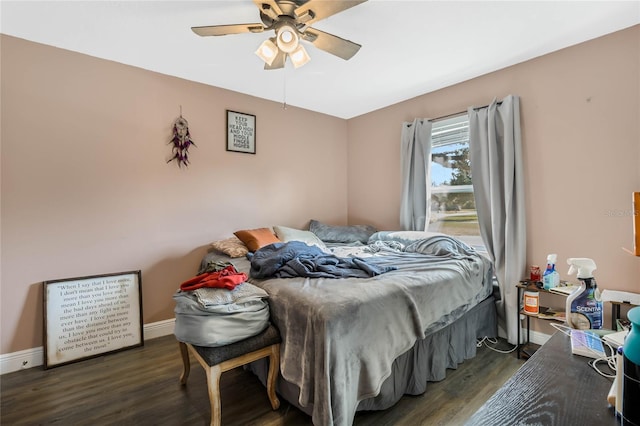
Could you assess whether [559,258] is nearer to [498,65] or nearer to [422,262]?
[422,262]

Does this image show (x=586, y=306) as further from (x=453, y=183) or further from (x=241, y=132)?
(x=241, y=132)

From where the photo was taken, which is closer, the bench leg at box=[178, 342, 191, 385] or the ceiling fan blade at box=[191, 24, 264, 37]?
the ceiling fan blade at box=[191, 24, 264, 37]

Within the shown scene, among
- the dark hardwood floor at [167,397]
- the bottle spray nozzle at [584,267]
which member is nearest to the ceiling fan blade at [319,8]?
the bottle spray nozzle at [584,267]

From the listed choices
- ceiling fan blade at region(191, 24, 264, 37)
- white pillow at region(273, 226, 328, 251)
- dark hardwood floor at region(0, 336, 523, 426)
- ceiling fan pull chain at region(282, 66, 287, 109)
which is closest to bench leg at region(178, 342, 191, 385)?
dark hardwood floor at region(0, 336, 523, 426)

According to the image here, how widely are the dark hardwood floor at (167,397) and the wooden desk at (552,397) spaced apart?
3.67 feet

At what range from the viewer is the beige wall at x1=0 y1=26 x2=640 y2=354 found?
7.14 feet

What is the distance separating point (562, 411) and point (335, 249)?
249 centimetres

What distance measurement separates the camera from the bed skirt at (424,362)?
1732 mm

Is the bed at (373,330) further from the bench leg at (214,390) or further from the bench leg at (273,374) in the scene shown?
the bench leg at (214,390)

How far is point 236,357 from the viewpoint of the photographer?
158 centimetres

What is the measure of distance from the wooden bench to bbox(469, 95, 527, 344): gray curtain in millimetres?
2035

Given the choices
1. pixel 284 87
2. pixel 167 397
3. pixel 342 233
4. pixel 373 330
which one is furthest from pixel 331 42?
pixel 167 397

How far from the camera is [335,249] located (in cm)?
310

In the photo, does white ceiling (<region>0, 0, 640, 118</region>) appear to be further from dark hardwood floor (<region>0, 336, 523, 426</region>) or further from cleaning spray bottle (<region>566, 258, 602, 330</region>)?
dark hardwood floor (<region>0, 336, 523, 426</region>)
